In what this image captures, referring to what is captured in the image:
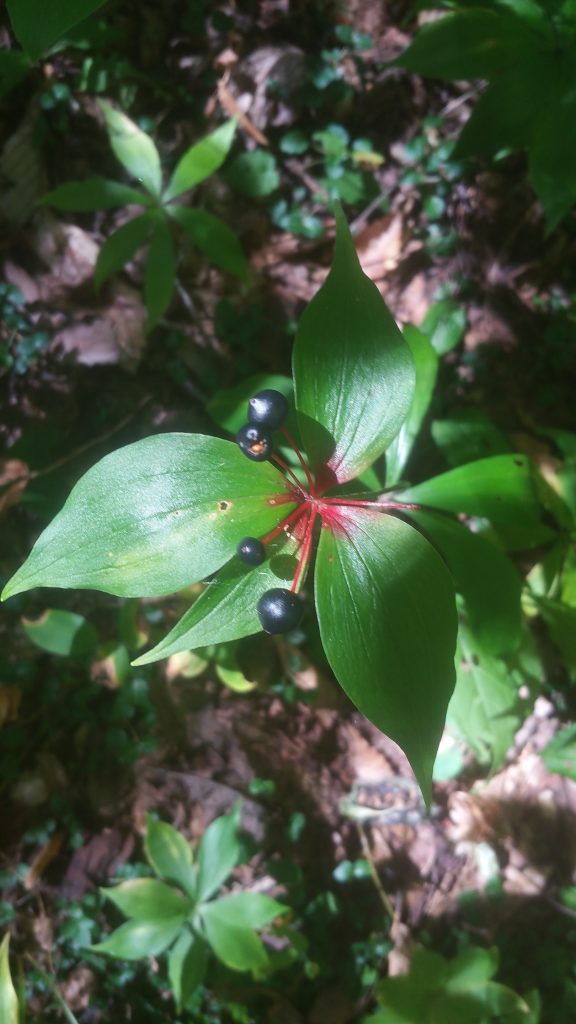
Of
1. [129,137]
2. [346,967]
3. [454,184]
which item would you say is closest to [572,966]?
[346,967]

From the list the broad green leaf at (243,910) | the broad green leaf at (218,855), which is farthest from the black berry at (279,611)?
the broad green leaf at (243,910)

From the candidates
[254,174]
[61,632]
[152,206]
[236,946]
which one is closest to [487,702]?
[236,946]

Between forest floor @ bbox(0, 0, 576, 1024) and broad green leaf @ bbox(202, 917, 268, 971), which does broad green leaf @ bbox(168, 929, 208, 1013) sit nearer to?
broad green leaf @ bbox(202, 917, 268, 971)

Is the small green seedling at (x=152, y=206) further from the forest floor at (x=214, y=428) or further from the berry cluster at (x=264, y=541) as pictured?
the berry cluster at (x=264, y=541)

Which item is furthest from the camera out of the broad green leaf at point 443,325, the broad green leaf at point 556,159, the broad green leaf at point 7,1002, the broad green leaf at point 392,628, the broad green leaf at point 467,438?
the broad green leaf at point 443,325

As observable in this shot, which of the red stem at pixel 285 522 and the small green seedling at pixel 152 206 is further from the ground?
the small green seedling at pixel 152 206

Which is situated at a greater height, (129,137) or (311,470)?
(129,137)

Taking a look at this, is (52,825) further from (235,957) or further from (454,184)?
(454,184)
